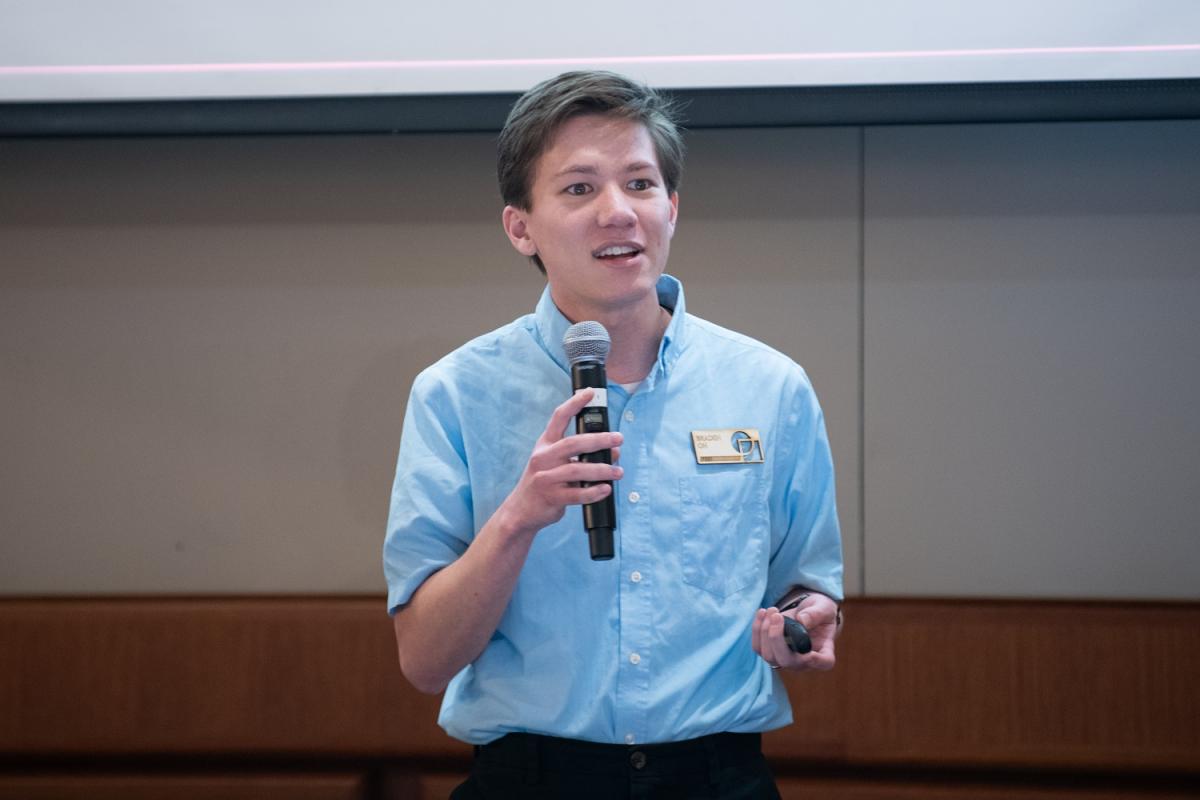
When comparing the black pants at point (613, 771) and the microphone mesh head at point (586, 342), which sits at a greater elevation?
the microphone mesh head at point (586, 342)

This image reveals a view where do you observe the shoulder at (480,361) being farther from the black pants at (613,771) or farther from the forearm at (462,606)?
the black pants at (613,771)

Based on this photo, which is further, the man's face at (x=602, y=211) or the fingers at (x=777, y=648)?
the man's face at (x=602, y=211)

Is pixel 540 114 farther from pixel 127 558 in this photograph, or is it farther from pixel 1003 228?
pixel 127 558

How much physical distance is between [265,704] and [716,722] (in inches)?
60.8

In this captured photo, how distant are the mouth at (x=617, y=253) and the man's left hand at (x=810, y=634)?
0.47 m

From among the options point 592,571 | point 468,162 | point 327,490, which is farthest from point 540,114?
point 327,490

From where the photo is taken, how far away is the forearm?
1168 mm

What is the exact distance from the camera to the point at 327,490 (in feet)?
8.38

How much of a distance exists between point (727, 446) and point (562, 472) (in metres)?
0.36

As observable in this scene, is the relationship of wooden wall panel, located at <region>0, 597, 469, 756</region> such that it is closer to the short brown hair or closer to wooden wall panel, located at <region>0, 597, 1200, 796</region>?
wooden wall panel, located at <region>0, 597, 1200, 796</region>

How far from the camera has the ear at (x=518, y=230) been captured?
1.46m

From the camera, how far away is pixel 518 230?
1.47 meters

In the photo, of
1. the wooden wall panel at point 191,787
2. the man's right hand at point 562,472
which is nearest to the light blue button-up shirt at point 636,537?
the man's right hand at point 562,472

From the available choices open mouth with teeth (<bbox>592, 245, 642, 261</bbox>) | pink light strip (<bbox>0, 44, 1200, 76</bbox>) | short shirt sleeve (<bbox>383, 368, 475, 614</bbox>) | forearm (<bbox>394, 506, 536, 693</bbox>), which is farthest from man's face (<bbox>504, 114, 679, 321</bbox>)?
pink light strip (<bbox>0, 44, 1200, 76</bbox>)
